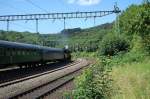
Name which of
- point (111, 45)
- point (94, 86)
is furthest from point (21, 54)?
point (94, 86)

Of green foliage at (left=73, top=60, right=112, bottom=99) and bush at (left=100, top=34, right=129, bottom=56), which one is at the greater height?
bush at (left=100, top=34, right=129, bottom=56)

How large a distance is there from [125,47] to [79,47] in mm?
99555

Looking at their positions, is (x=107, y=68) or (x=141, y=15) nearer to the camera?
(x=107, y=68)

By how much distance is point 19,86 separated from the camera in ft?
73.7

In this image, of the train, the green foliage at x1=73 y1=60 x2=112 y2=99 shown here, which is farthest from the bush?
the green foliage at x1=73 y1=60 x2=112 y2=99

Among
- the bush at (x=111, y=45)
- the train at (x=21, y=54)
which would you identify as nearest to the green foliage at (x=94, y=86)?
the train at (x=21, y=54)

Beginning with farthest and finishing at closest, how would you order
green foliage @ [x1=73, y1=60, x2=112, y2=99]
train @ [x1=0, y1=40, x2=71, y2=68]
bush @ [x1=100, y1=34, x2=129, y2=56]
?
bush @ [x1=100, y1=34, x2=129, y2=56]
train @ [x1=0, y1=40, x2=71, y2=68]
green foliage @ [x1=73, y1=60, x2=112, y2=99]

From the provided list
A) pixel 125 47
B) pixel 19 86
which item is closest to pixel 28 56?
pixel 19 86

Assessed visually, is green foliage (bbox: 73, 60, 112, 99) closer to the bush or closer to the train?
the train

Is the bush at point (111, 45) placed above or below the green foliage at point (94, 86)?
above

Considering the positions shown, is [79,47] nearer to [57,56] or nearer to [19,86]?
[57,56]

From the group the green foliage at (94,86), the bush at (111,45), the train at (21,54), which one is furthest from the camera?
the bush at (111,45)

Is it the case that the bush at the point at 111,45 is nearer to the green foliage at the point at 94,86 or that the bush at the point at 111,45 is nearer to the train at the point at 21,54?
the train at the point at 21,54

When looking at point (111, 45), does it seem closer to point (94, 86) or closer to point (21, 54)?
point (21, 54)
